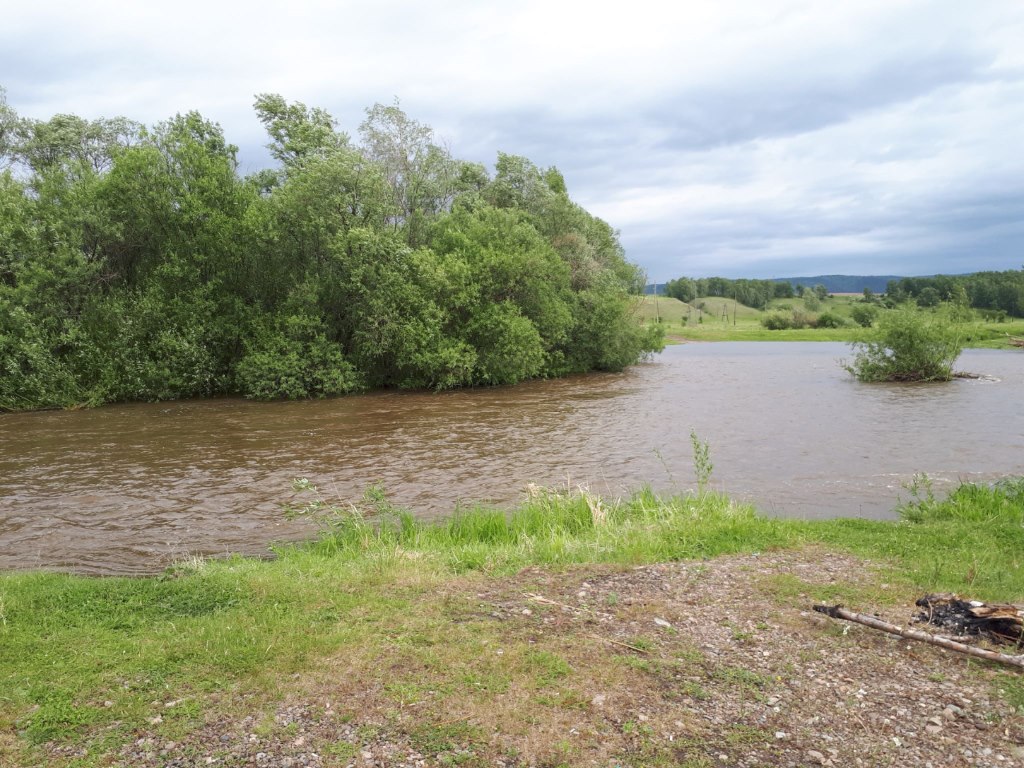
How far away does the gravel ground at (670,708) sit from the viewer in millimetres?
4727

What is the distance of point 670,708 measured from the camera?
17.3ft

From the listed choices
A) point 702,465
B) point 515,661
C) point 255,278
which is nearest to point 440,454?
point 702,465

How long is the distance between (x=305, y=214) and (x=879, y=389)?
101 ft

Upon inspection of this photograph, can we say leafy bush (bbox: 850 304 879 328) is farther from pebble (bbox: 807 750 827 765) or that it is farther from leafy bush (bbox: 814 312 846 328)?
pebble (bbox: 807 750 827 765)

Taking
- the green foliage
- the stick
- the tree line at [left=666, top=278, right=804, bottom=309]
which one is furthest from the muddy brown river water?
the tree line at [left=666, top=278, right=804, bottom=309]

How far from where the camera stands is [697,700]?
5402 millimetres

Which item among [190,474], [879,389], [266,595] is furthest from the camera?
→ [879,389]

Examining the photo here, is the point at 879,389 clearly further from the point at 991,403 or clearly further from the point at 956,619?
the point at 956,619

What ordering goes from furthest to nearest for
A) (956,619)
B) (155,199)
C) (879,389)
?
(879,389) → (155,199) → (956,619)

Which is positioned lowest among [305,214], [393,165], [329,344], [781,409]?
[781,409]

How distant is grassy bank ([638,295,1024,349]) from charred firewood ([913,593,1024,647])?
5361 cm

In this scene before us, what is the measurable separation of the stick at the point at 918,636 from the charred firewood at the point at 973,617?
1.12 ft

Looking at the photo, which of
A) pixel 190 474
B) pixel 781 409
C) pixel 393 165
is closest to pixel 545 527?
pixel 190 474

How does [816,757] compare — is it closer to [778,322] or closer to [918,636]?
[918,636]
